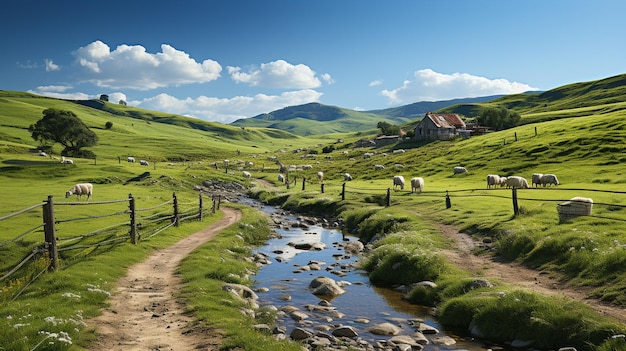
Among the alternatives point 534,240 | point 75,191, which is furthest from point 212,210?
point 534,240

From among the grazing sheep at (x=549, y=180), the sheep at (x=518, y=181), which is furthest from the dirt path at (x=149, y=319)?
the grazing sheep at (x=549, y=180)

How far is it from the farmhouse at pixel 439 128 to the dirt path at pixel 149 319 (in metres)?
127

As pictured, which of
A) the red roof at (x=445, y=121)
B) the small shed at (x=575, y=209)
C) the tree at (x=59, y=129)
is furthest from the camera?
the red roof at (x=445, y=121)

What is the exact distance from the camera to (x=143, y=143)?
17725cm

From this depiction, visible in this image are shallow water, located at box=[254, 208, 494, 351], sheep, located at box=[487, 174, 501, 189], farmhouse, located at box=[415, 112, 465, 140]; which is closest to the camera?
shallow water, located at box=[254, 208, 494, 351]

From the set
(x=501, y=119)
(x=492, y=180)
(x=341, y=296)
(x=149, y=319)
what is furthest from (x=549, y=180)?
(x=501, y=119)

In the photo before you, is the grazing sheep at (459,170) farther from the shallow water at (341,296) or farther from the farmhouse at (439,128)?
the farmhouse at (439,128)

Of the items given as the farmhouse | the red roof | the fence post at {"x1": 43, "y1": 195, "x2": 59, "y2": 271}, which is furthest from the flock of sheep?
the red roof

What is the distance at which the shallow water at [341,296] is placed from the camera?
58.9 feet

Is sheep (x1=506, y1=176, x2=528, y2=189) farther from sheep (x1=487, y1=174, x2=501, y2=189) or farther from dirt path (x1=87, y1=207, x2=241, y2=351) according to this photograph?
dirt path (x1=87, y1=207, x2=241, y2=351)

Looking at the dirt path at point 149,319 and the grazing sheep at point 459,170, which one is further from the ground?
the grazing sheep at point 459,170

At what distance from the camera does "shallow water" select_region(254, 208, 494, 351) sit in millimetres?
17938

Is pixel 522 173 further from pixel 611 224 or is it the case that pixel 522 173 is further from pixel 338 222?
pixel 611 224

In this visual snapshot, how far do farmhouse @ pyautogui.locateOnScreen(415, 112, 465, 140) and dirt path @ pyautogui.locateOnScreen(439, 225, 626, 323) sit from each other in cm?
11291
